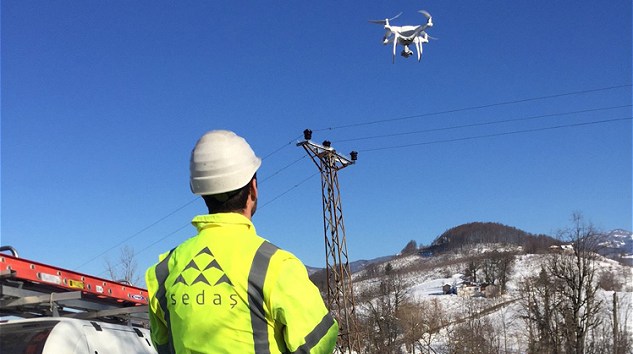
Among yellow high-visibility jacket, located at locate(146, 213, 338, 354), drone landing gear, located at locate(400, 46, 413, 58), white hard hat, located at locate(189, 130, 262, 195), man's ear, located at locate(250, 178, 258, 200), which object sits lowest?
yellow high-visibility jacket, located at locate(146, 213, 338, 354)

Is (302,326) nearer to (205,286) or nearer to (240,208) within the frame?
(205,286)

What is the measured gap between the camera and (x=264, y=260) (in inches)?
76.4

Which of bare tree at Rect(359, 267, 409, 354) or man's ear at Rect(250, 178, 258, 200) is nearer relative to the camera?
man's ear at Rect(250, 178, 258, 200)

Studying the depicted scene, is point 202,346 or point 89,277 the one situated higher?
point 89,277

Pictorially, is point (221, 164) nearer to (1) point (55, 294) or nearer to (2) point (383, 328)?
(1) point (55, 294)

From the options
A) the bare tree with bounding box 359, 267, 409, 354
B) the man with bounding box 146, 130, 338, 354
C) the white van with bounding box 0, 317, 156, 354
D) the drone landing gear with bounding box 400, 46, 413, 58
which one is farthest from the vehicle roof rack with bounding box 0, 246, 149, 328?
the bare tree with bounding box 359, 267, 409, 354

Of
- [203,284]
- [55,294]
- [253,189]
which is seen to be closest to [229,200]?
[253,189]

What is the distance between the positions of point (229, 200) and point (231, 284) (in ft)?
1.06

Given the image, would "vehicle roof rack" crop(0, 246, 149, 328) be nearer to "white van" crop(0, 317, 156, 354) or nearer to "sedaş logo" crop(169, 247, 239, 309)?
"white van" crop(0, 317, 156, 354)

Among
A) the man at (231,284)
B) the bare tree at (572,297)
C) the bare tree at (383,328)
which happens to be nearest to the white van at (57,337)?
the man at (231,284)

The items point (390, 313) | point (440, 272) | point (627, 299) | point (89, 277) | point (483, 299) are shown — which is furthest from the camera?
point (440, 272)

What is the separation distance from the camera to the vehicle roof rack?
4973mm

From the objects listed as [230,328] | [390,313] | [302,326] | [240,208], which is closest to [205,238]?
[240,208]

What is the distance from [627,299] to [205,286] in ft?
391
